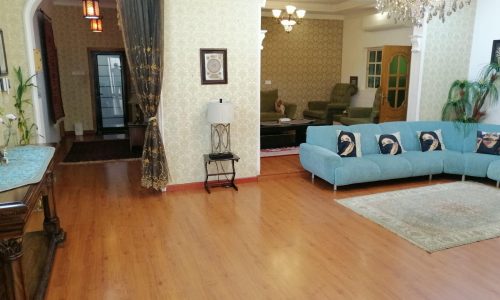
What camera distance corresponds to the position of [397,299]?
264 cm

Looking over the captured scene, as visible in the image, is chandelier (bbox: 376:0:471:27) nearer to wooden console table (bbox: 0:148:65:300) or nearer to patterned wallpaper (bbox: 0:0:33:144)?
wooden console table (bbox: 0:148:65:300)

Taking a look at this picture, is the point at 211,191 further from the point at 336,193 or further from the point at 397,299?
the point at 397,299

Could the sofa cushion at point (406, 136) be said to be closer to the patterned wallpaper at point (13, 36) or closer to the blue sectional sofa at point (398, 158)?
the blue sectional sofa at point (398, 158)

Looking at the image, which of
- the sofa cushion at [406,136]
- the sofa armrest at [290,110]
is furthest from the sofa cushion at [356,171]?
the sofa armrest at [290,110]

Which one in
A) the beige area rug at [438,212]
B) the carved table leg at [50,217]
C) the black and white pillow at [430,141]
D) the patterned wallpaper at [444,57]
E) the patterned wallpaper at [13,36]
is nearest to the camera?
the carved table leg at [50,217]

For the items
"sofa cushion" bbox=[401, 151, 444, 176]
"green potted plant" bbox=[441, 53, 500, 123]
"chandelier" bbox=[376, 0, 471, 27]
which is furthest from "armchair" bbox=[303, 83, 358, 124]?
"chandelier" bbox=[376, 0, 471, 27]

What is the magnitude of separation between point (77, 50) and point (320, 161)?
673 cm

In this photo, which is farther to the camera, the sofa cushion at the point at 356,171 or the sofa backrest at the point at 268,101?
the sofa backrest at the point at 268,101

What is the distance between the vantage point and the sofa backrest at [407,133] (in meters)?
5.42

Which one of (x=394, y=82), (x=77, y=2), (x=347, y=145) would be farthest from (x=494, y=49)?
(x=77, y=2)

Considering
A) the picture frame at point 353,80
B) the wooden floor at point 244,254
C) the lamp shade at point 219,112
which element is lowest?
the wooden floor at point 244,254

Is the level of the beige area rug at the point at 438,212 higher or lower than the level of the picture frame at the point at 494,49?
lower

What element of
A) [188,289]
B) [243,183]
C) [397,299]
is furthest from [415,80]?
[188,289]

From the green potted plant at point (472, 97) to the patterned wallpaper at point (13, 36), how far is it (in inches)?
249
